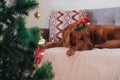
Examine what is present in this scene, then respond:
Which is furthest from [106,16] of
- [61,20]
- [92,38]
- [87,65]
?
[87,65]

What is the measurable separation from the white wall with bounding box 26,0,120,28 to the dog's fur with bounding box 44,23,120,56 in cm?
97

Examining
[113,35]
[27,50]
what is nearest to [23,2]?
[27,50]

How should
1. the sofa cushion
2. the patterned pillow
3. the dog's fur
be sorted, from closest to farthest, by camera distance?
the dog's fur → the sofa cushion → the patterned pillow

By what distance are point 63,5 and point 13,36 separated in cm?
304

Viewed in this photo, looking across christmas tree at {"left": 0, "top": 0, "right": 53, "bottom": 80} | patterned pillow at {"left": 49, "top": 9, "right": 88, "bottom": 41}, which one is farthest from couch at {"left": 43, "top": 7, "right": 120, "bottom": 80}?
christmas tree at {"left": 0, "top": 0, "right": 53, "bottom": 80}

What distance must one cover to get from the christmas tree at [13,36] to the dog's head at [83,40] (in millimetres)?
1598

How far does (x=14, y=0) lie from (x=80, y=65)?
1359 millimetres

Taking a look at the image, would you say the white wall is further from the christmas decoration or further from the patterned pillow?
the christmas decoration

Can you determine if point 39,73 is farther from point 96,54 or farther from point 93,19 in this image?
point 93,19

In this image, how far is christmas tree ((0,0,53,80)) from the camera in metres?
0.73

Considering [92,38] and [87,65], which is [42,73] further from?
[92,38]

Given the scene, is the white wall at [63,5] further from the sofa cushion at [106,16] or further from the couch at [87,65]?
the couch at [87,65]

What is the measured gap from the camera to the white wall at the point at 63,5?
3465mm

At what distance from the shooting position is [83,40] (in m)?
2.46
